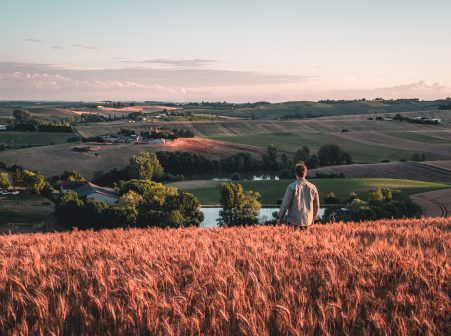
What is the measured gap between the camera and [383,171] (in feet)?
326

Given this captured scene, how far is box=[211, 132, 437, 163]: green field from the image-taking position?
127 m

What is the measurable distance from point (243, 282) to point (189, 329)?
53.4 inches

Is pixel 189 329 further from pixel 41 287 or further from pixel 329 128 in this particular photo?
pixel 329 128

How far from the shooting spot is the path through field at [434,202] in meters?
59.5

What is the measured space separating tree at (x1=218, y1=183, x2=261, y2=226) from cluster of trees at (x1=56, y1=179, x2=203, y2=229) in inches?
166

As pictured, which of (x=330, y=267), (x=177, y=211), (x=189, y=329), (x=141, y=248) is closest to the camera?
(x=189, y=329)

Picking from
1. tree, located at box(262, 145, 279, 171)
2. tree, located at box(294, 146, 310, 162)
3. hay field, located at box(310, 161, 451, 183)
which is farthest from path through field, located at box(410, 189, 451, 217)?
tree, located at box(262, 145, 279, 171)

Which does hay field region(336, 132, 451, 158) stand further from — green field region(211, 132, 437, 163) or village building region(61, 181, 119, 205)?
village building region(61, 181, 119, 205)

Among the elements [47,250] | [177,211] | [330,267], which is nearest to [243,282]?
[330,267]

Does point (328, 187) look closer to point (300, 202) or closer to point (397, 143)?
point (397, 143)

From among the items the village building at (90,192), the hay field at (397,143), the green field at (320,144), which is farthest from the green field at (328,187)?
the hay field at (397,143)

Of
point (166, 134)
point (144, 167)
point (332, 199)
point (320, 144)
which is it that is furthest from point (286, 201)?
point (166, 134)

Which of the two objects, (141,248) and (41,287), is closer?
(41,287)

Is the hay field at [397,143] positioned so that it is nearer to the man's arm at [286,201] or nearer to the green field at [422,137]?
the green field at [422,137]
